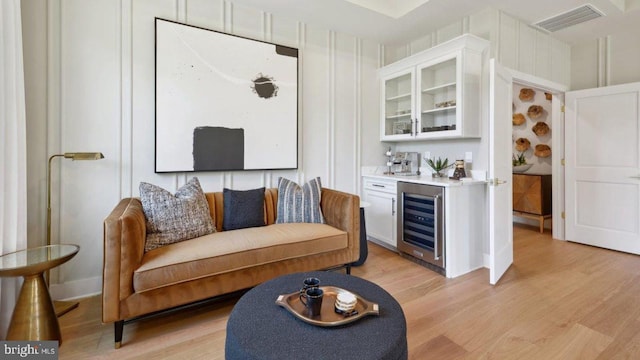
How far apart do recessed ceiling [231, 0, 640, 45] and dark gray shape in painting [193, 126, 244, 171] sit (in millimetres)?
1291

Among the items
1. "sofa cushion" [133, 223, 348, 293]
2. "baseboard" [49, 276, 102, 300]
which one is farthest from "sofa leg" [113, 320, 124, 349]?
"baseboard" [49, 276, 102, 300]

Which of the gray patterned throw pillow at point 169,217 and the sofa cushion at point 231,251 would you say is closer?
the sofa cushion at point 231,251

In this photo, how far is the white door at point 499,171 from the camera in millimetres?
2605

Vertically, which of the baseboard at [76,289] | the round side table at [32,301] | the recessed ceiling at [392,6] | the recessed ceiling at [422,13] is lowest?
the baseboard at [76,289]

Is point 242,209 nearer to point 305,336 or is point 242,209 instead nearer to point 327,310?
point 327,310

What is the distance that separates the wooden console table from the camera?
4.44 meters

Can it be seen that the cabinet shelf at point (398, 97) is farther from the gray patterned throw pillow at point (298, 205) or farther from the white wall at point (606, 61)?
the white wall at point (606, 61)

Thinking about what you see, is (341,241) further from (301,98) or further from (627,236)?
(627,236)

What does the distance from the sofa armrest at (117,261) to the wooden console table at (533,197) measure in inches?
201

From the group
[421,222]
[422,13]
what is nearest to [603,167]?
[421,222]

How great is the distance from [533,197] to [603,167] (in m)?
1.02

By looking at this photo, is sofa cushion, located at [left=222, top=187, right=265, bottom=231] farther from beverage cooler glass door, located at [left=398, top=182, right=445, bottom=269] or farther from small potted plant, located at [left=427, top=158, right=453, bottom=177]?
small potted plant, located at [left=427, top=158, right=453, bottom=177]

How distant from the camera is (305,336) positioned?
1.14 metres

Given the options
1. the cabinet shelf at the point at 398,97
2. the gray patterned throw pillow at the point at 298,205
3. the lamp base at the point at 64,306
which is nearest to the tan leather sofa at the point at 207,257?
the gray patterned throw pillow at the point at 298,205
